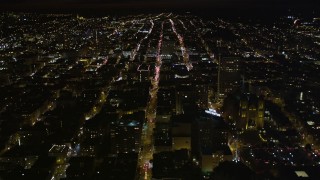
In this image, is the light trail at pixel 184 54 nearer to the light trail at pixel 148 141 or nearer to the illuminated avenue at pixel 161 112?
the illuminated avenue at pixel 161 112

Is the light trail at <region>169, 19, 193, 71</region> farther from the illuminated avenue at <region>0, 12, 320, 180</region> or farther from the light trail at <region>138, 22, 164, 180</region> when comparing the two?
the light trail at <region>138, 22, 164, 180</region>

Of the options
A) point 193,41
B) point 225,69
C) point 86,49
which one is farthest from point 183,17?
point 225,69

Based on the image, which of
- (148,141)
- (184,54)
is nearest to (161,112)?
(148,141)

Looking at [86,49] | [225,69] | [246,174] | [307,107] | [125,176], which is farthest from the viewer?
[86,49]

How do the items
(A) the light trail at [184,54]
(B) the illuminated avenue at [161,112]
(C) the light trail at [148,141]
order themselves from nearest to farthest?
(B) the illuminated avenue at [161,112]
(C) the light trail at [148,141]
(A) the light trail at [184,54]

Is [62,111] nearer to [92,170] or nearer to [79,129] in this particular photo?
[79,129]

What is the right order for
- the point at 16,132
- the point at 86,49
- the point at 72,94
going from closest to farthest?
the point at 16,132 → the point at 72,94 → the point at 86,49

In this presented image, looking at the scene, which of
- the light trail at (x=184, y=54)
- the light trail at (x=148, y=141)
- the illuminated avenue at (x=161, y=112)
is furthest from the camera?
the light trail at (x=184, y=54)

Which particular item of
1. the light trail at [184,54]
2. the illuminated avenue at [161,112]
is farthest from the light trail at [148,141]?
the light trail at [184,54]
